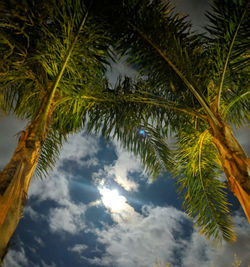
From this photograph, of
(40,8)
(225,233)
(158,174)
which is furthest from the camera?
(158,174)

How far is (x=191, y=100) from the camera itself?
3.08 metres

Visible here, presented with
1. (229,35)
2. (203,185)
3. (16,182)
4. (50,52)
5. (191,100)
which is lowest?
(16,182)

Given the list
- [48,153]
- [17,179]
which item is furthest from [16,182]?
[48,153]

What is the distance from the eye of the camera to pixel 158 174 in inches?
143

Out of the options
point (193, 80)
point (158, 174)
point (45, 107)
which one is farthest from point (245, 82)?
point (45, 107)

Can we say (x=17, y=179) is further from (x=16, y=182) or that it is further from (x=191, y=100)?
(x=191, y=100)

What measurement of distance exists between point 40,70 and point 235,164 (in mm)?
3116

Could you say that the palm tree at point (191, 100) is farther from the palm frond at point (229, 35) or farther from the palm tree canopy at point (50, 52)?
the palm tree canopy at point (50, 52)

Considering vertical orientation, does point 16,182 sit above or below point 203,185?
below

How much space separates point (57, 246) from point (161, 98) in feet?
612

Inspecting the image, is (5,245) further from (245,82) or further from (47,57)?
(245,82)

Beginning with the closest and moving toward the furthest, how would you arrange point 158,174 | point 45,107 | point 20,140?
point 20,140 < point 45,107 < point 158,174

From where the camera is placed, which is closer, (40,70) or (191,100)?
(40,70)

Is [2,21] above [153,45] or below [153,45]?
below
